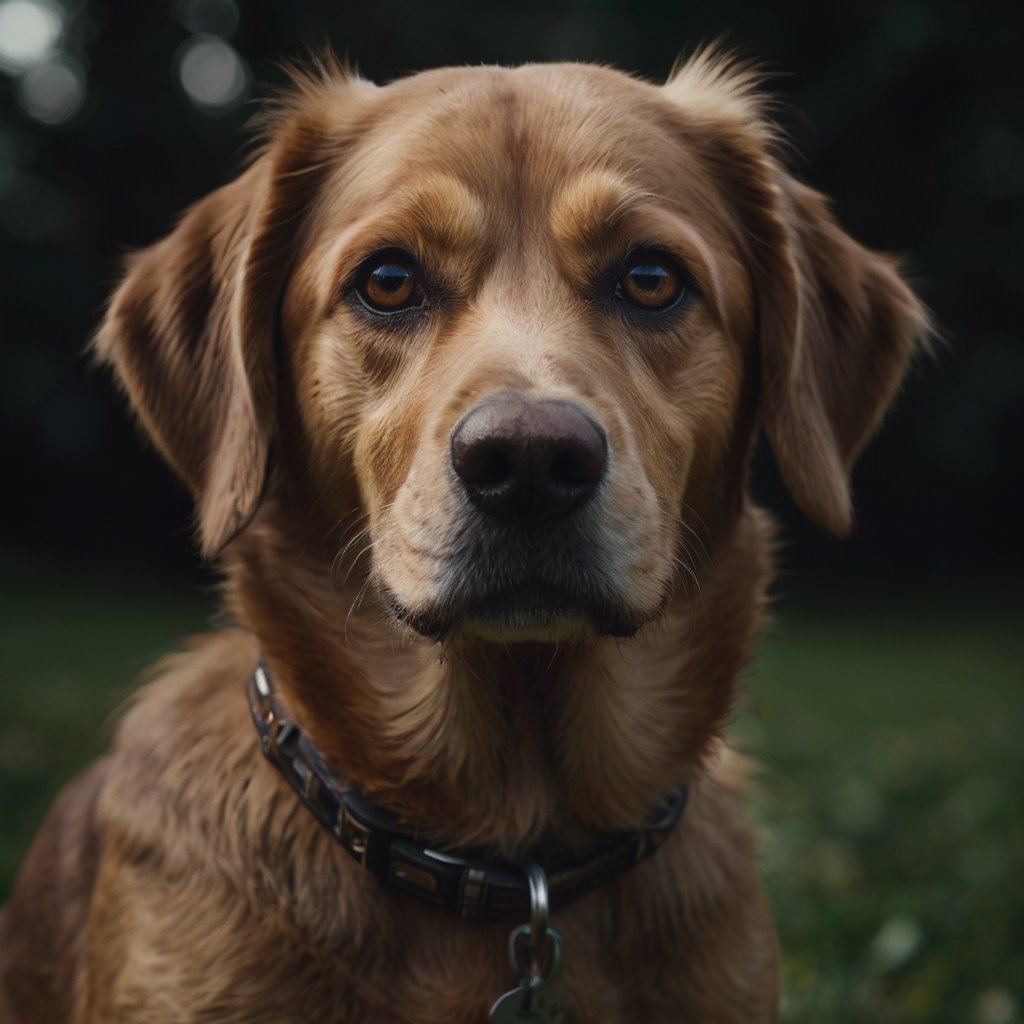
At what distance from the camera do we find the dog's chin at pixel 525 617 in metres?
2.54

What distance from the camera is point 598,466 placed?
2443mm

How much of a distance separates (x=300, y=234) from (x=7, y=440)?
38.7 ft

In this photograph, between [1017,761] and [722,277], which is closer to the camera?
[722,277]

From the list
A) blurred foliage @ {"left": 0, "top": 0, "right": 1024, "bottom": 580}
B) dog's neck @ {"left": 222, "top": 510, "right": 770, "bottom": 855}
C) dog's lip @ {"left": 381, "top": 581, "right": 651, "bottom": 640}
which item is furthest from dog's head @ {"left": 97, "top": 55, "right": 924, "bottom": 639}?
blurred foliage @ {"left": 0, "top": 0, "right": 1024, "bottom": 580}

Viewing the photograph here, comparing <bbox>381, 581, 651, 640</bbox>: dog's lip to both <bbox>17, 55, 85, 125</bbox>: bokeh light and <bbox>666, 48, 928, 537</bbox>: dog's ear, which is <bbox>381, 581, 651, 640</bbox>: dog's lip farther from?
<bbox>17, 55, 85, 125</bbox>: bokeh light

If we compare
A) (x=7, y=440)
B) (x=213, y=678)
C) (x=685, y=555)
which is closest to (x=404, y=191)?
(x=685, y=555)

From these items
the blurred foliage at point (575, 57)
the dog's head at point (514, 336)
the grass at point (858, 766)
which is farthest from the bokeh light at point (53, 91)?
the dog's head at point (514, 336)

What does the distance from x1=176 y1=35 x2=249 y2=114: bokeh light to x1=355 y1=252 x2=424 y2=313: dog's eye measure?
36.3ft

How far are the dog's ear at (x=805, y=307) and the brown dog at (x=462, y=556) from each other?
0.4 inches

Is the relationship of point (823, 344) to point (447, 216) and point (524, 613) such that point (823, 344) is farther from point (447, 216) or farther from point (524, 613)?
point (524, 613)

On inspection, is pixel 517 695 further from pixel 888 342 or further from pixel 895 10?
pixel 895 10

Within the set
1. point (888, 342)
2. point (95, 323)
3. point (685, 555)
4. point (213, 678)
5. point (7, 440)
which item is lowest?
point (7, 440)

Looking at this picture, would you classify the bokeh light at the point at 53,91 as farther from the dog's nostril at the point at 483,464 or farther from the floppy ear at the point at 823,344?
the dog's nostril at the point at 483,464

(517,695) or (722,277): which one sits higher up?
(722,277)
